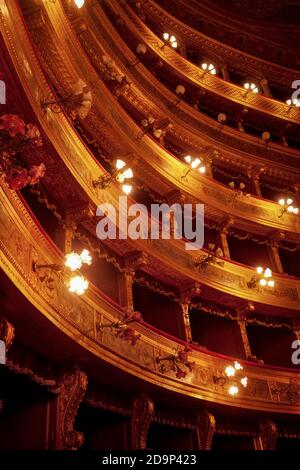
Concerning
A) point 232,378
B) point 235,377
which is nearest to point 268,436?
point 235,377

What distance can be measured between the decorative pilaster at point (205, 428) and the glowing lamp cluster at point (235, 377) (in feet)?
2.29

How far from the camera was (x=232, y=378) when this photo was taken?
10.5 meters

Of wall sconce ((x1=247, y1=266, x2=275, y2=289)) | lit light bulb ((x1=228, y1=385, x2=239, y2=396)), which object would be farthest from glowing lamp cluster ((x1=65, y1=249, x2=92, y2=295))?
wall sconce ((x1=247, y1=266, x2=275, y2=289))

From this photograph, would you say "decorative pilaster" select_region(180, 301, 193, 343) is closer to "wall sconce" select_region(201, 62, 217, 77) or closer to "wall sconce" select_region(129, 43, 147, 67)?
"wall sconce" select_region(129, 43, 147, 67)

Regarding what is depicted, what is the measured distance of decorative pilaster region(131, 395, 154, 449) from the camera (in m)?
8.88

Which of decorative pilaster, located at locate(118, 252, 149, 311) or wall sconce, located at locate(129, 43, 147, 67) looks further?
wall sconce, located at locate(129, 43, 147, 67)

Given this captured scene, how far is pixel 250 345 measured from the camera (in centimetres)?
1321

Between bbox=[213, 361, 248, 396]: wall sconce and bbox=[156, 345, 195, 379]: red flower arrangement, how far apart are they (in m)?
1.12

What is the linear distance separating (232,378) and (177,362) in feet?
5.86

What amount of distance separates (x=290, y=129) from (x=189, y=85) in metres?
4.57

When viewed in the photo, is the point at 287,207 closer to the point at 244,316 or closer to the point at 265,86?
the point at 244,316

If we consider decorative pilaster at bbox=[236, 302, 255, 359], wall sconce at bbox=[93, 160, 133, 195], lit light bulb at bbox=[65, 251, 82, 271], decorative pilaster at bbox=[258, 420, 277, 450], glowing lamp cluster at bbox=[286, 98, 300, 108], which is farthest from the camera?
glowing lamp cluster at bbox=[286, 98, 300, 108]
